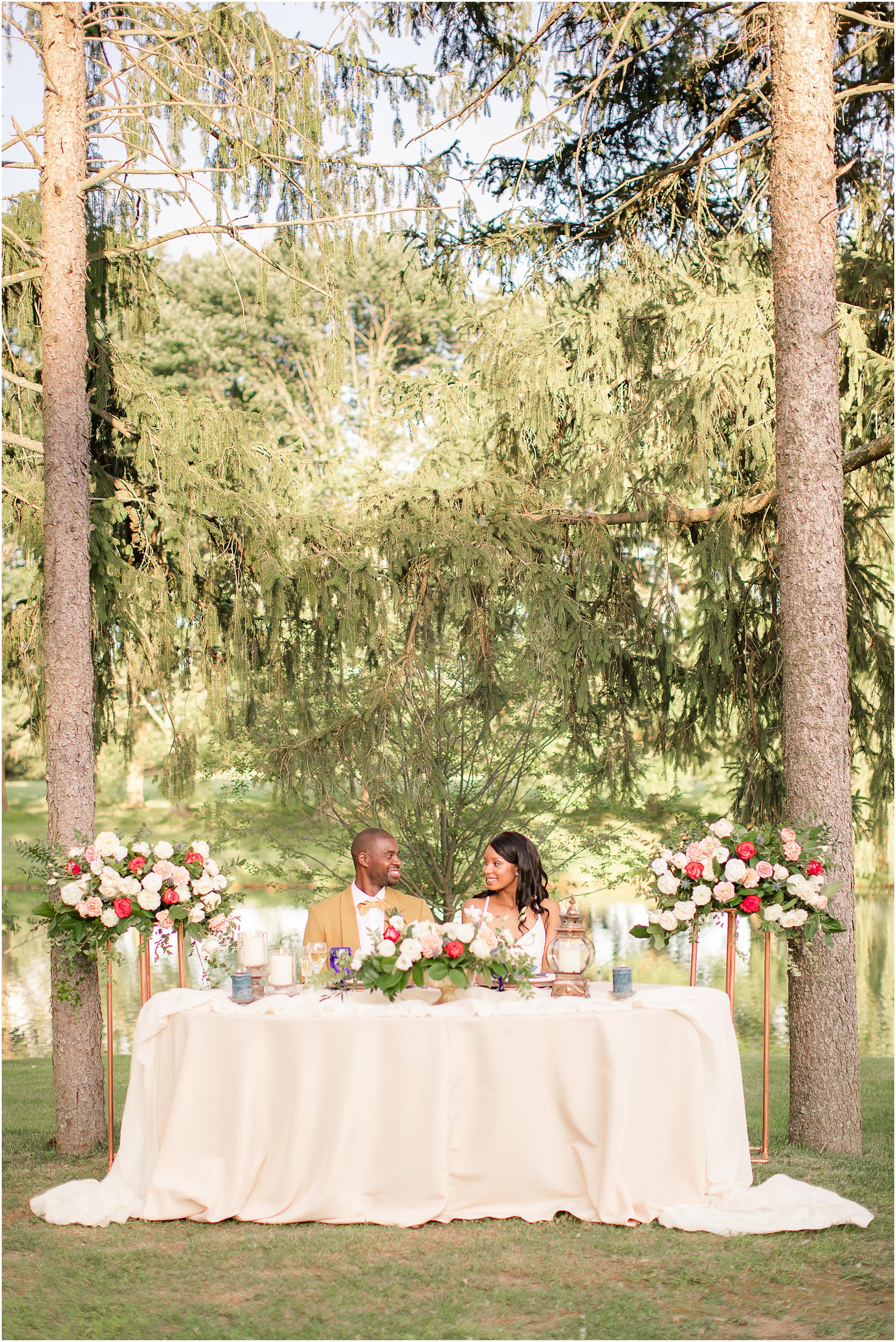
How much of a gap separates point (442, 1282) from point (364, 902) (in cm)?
157

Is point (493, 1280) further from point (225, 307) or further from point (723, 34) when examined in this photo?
point (225, 307)

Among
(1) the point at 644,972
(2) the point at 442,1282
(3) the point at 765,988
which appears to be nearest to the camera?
(2) the point at 442,1282

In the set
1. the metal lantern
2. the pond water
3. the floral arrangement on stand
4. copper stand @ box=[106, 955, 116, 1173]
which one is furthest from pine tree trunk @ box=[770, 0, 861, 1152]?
the pond water

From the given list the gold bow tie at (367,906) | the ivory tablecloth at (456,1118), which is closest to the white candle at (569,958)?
the ivory tablecloth at (456,1118)

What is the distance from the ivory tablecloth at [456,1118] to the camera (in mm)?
4020

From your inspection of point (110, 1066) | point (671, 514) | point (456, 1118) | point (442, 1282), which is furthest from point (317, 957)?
point (671, 514)

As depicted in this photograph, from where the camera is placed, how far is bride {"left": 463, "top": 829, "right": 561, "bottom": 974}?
15.7ft

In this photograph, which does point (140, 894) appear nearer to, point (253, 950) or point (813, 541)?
point (253, 950)

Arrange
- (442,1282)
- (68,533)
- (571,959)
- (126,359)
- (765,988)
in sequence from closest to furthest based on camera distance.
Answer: (442,1282), (571,959), (765,988), (68,533), (126,359)

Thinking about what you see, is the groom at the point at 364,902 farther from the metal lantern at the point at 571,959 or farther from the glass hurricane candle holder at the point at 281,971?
the metal lantern at the point at 571,959

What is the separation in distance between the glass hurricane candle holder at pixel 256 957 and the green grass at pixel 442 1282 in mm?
773

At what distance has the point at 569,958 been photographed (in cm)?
423

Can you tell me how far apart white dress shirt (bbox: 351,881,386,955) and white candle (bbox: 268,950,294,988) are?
0.27m

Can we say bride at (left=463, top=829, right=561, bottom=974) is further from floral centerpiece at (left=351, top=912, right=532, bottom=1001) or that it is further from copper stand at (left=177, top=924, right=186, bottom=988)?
copper stand at (left=177, top=924, right=186, bottom=988)
